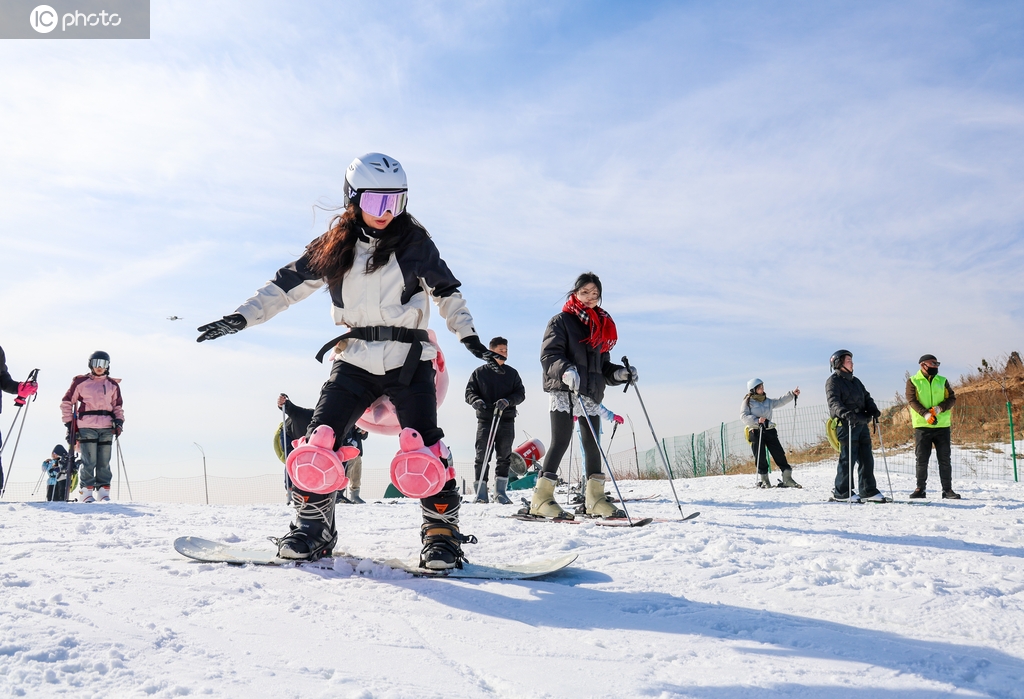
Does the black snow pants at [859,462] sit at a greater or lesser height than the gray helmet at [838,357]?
lesser

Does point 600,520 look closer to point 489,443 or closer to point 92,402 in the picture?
point 489,443

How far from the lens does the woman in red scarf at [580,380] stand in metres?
5.88

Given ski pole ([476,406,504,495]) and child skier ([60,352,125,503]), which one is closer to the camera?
ski pole ([476,406,504,495])

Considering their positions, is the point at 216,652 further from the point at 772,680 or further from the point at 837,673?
the point at 837,673

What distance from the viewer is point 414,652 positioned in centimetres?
222

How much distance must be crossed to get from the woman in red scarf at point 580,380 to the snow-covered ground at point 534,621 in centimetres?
120

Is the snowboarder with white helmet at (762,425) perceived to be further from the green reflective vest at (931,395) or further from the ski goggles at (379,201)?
the ski goggles at (379,201)

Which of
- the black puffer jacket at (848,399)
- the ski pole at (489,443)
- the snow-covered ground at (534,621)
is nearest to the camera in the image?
the snow-covered ground at (534,621)

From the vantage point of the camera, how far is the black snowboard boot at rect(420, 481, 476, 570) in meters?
3.46

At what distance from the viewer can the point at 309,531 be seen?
3.59 metres

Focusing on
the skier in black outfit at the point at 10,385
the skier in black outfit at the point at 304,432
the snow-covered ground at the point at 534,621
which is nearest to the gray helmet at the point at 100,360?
the skier in black outfit at the point at 10,385

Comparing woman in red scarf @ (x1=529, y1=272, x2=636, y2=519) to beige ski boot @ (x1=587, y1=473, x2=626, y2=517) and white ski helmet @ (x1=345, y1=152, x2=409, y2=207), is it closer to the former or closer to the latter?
beige ski boot @ (x1=587, y1=473, x2=626, y2=517)

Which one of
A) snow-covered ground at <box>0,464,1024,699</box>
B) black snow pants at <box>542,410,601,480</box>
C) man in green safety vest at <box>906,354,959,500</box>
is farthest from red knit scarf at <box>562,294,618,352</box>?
man in green safety vest at <box>906,354,959,500</box>

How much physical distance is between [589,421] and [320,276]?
2.75 meters
